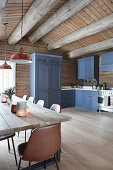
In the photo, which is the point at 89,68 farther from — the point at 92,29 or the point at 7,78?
the point at 7,78

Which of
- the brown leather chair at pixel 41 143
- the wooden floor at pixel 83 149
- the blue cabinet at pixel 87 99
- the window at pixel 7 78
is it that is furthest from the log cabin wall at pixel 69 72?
the brown leather chair at pixel 41 143

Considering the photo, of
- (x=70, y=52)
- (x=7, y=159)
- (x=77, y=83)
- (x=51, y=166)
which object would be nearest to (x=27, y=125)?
(x=51, y=166)

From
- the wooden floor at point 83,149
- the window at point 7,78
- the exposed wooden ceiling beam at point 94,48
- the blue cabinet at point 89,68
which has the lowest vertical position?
the wooden floor at point 83,149

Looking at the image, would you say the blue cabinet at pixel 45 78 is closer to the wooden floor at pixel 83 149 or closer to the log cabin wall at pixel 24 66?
the log cabin wall at pixel 24 66

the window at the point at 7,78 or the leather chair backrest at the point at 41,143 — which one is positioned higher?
the window at the point at 7,78

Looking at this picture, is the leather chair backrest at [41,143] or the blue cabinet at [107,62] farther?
the blue cabinet at [107,62]

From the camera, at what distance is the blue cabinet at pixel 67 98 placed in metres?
6.64

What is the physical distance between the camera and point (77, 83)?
7727 mm

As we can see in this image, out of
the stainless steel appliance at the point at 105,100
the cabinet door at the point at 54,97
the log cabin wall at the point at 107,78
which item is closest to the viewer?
the stainless steel appliance at the point at 105,100

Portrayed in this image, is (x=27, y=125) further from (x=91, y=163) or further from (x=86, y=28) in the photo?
(x=86, y=28)

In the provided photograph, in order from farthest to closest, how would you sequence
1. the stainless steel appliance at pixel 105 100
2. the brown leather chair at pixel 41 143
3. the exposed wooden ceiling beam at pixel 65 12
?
the stainless steel appliance at pixel 105 100
the exposed wooden ceiling beam at pixel 65 12
the brown leather chair at pixel 41 143

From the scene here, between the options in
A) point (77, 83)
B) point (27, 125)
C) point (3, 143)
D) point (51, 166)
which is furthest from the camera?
point (77, 83)

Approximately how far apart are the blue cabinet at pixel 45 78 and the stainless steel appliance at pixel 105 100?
177 cm

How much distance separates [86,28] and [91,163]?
3.69m
